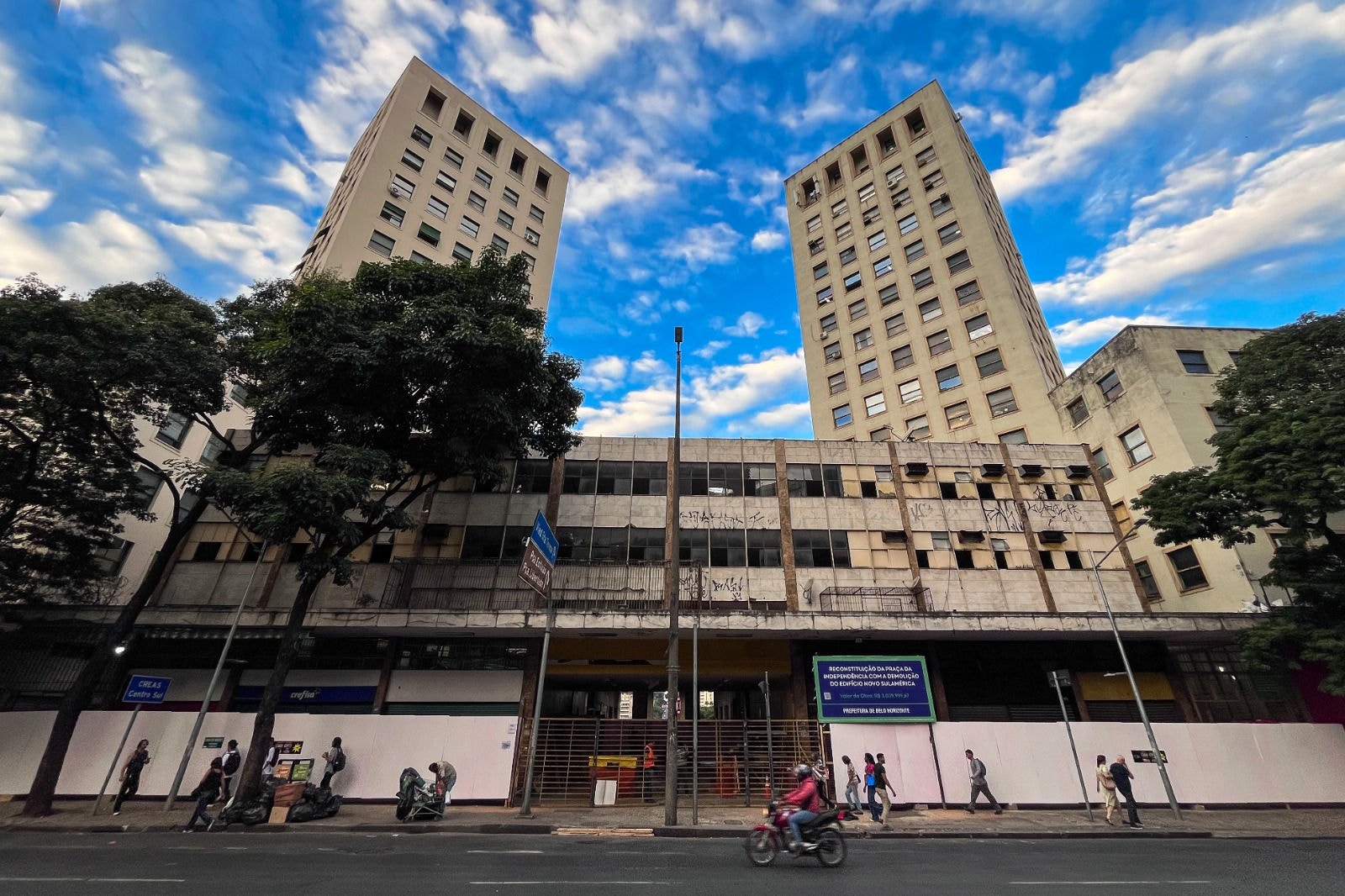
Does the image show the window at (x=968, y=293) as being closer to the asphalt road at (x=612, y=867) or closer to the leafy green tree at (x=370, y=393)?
the leafy green tree at (x=370, y=393)

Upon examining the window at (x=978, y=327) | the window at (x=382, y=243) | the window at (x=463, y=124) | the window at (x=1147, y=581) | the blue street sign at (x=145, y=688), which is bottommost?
the blue street sign at (x=145, y=688)

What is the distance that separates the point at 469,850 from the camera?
1048cm

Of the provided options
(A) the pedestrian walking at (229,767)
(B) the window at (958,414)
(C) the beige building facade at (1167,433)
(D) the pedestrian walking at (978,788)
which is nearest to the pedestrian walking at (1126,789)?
(D) the pedestrian walking at (978,788)

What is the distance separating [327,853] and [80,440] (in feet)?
51.4

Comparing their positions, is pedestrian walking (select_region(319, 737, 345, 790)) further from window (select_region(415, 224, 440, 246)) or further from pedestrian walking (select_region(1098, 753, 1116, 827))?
window (select_region(415, 224, 440, 246))

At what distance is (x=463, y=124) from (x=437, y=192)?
25.2 feet

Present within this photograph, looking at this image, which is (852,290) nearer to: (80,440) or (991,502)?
(991,502)

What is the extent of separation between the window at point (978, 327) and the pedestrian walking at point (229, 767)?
39870 mm

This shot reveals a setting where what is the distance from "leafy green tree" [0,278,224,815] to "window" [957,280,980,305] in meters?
38.7

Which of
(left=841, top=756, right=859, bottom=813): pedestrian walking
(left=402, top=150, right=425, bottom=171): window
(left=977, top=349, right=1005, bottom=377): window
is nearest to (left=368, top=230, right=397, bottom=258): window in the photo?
(left=402, top=150, right=425, bottom=171): window

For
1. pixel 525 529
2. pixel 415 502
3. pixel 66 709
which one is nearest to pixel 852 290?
pixel 525 529

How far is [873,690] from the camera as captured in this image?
17391mm

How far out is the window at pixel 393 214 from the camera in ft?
108

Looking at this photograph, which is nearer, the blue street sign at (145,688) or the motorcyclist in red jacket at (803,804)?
the motorcyclist in red jacket at (803,804)
